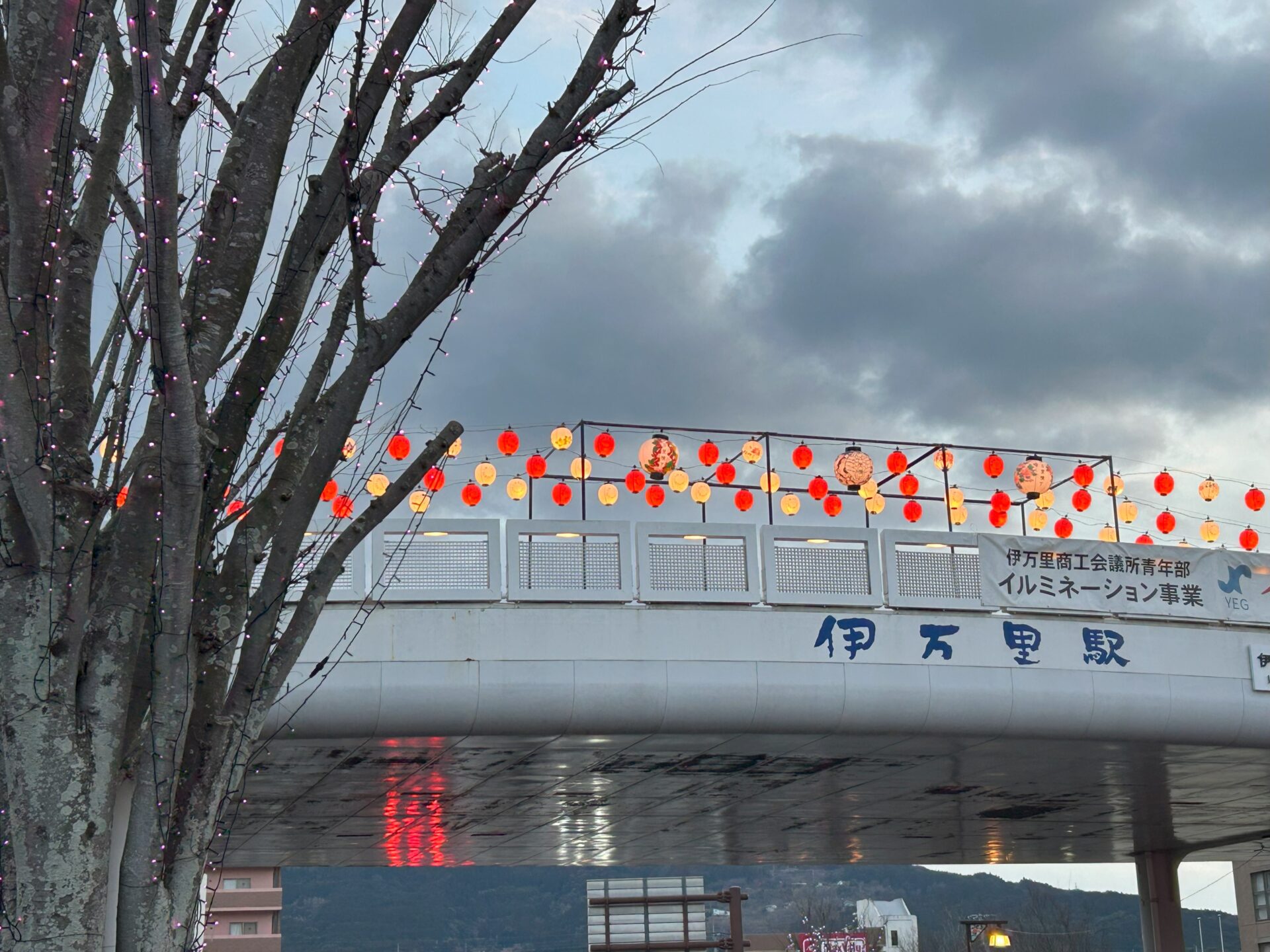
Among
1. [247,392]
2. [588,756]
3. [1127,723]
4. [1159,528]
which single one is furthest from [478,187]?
[1159,528]

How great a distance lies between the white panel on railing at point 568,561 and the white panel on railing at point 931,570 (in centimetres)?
344

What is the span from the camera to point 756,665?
16.0 meters

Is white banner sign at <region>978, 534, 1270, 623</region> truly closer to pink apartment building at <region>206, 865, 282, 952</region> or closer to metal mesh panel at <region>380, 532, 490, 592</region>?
metal mesh panel at <region>380, 532, 490, 592</region>

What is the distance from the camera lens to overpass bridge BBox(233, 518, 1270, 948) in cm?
1560

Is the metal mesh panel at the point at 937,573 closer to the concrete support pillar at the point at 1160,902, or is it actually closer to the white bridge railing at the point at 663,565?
the white bridge railing at the point at 663,565

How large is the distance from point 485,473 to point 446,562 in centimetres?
771

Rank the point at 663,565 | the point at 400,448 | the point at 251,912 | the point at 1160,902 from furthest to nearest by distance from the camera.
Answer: the point at 251,912, the point at 1160,902, the point at 400,448, the point at 663,565

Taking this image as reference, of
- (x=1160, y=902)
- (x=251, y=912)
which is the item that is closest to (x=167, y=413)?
(x=1160, y=902)

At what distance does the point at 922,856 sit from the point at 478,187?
27852mm

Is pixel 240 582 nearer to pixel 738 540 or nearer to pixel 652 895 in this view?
pixel 738 540

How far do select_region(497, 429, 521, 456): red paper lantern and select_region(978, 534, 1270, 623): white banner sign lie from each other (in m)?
9.43

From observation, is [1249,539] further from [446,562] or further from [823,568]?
[446,562]

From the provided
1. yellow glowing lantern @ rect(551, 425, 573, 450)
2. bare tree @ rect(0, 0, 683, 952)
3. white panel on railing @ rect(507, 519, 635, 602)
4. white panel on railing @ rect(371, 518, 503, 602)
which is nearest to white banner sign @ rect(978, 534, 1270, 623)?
white panel on railing @ rect(507, 519, 635, 602)

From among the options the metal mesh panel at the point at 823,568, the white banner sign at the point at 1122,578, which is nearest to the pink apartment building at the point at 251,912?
the metal mesh panel at the point at 823,568
